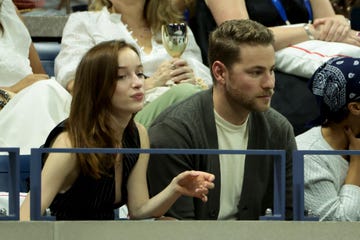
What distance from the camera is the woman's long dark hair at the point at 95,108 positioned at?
4.10m

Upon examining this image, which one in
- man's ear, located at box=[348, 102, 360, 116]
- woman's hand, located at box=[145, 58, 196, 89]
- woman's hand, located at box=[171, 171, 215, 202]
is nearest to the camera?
woman's hand, located at box=[171, 171, 215, 202]

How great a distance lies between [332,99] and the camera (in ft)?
15.2

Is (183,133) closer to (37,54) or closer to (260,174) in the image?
(260,174)

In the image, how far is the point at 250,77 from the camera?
14.7 ft

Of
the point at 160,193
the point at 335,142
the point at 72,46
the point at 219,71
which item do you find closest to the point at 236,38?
the point at 219,71

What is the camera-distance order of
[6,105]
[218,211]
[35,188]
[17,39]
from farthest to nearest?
[17,39], [6,105], [218,211], [35,188]

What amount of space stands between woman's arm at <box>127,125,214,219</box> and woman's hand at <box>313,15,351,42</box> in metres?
1.47

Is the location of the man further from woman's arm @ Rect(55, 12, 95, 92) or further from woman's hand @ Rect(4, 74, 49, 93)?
woman's hand @ Rect(4, 74, 49, 93)

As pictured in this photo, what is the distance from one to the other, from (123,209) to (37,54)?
1.57 metres

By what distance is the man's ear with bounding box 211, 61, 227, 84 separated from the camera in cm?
452

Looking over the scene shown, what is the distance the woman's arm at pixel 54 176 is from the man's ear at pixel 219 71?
706 mm

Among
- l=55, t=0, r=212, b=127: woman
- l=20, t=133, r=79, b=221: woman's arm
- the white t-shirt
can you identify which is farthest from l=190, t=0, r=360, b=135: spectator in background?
l=20, t=133, r=79, b=221: woman's arm

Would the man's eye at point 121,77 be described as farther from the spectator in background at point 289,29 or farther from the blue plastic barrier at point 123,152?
the spectator in background at point 289,29

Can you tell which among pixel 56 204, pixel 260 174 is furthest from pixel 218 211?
pixel 56 204
